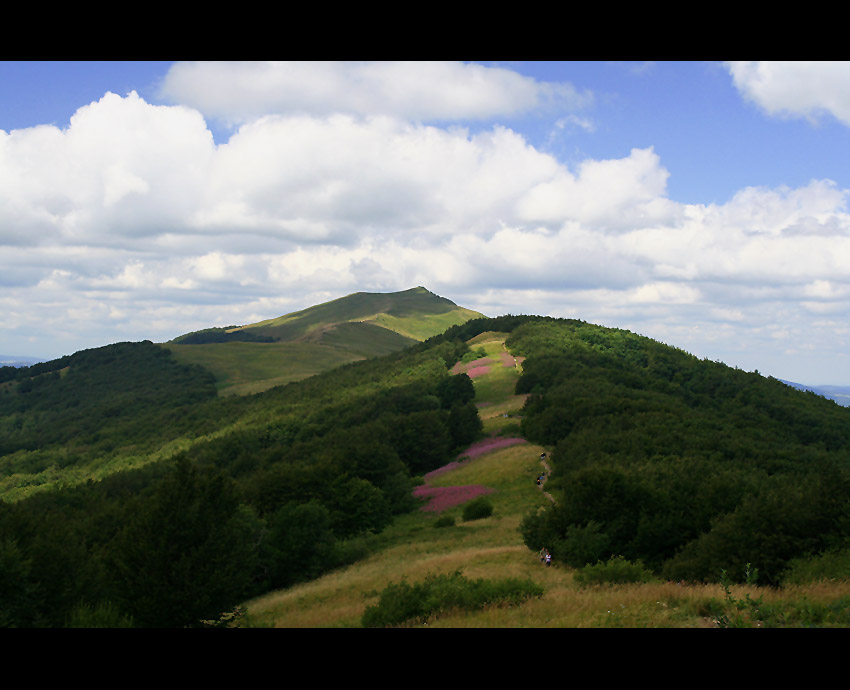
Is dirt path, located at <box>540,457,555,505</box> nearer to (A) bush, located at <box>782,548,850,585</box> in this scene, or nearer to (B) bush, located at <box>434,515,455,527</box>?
(B) bush, located at <box>434,515,455,527</box>

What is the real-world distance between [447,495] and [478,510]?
1010 cm

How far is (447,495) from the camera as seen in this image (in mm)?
59125

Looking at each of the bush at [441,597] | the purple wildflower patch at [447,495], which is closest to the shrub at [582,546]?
the bush at [441,597]

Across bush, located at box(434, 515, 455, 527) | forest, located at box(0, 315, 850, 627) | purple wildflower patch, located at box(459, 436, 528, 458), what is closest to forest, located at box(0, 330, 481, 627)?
forest, located at box(0, 315, 850, 627)

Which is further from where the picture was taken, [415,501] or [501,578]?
[415,501]

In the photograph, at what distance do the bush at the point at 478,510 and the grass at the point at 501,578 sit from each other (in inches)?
42.1

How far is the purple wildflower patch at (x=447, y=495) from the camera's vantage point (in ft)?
183

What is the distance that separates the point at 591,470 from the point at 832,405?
11248 cm

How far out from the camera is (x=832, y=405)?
392 feet

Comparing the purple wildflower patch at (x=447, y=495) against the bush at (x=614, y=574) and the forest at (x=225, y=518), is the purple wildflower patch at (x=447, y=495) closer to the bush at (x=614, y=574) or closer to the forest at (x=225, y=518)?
the forest at (x=225, y=518)

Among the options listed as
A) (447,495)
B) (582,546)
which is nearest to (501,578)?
(582,546)

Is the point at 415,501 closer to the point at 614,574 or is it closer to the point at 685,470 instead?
the point at 685,470

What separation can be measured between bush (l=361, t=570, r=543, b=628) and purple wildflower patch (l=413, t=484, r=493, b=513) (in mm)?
34277
